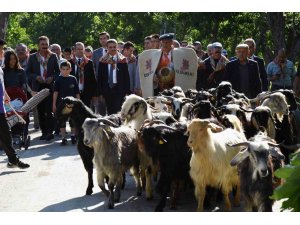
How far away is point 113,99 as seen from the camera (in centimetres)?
1430

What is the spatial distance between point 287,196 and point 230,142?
619cm

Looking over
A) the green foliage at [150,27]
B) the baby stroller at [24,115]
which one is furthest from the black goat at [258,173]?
the green foliage at [150,27]

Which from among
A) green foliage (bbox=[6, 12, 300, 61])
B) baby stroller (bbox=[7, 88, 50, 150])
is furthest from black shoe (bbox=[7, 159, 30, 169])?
green foliage (bbox=[6, 12, 300, 61])

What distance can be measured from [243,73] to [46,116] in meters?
5.07

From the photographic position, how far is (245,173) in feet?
20.0

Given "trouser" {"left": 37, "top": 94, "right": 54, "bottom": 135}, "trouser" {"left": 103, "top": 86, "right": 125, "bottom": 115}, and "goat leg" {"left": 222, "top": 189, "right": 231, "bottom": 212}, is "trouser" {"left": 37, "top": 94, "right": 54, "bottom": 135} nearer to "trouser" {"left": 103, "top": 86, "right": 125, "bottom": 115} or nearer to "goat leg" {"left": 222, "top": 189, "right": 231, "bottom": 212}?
"trouser" {"left": 103, "top": 86, "right": 125, "bottom": 115}

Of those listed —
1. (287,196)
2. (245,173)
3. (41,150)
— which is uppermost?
(287,196)

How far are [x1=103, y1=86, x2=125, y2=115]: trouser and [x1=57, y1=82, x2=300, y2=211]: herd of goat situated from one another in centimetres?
412

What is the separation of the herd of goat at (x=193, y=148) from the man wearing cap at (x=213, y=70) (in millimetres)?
3591

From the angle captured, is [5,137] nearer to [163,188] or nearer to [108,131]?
[108,131]

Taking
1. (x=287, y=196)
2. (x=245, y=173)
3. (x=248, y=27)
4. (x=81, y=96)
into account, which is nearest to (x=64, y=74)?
(x=81, y=96)

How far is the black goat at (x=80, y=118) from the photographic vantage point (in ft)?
29.1

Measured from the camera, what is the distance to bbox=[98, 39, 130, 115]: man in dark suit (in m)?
14.2

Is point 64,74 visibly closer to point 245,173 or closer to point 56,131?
point 56,131
